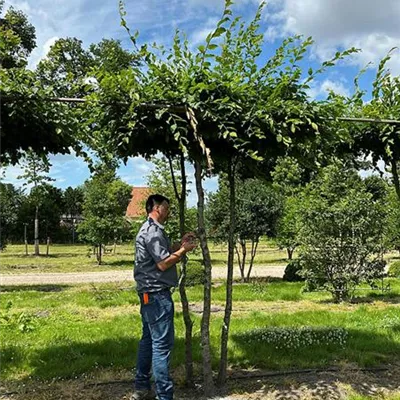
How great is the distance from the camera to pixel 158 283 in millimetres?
4266

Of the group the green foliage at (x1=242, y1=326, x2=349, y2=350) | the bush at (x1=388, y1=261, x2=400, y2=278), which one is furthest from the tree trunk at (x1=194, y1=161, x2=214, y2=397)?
the bush at (x1=388, y1=261, x2=400, y2=278)

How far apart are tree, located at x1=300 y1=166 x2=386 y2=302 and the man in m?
7.69

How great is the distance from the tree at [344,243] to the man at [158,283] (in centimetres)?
769

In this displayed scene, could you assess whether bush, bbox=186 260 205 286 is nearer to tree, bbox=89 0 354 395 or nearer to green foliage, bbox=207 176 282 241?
green foliage, bbox=207 176 282 241

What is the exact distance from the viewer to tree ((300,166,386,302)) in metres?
11.3

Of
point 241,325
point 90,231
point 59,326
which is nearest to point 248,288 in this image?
point 241,325

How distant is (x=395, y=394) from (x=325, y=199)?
300 inches

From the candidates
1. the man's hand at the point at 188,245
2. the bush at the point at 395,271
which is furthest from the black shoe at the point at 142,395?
the bush at the point at 395,271

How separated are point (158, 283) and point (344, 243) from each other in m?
8.00

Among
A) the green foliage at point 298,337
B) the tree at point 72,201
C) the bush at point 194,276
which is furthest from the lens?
the tree at point 72,201

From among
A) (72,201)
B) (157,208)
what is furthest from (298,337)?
(72,201)

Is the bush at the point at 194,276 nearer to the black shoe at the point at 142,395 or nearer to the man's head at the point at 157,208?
the black shoe at the point at 142,395

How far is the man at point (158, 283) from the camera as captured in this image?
164 inches

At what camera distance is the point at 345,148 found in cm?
637
